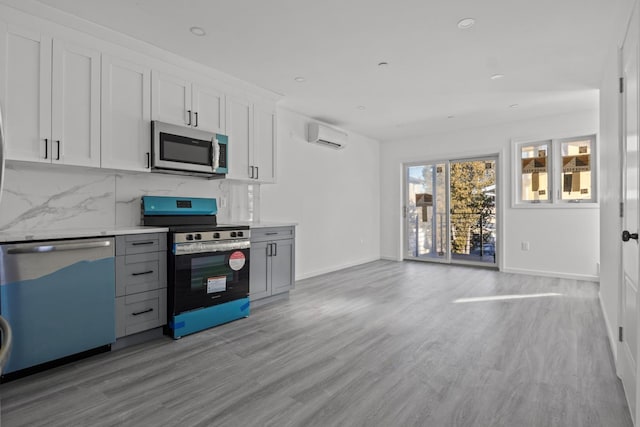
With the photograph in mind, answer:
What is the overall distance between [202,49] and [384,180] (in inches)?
187

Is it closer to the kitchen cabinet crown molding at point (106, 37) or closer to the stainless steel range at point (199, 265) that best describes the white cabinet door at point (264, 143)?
the kitchen cabinet crown molding at point (106, 37)

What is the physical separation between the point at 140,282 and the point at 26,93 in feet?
5.11

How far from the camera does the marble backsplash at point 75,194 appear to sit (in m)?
2.65

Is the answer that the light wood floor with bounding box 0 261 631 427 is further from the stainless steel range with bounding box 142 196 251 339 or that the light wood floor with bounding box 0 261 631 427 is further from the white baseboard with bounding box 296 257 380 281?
the white baseboard with bounding box 296 257 380 281

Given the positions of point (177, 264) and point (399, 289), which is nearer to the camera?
point (177, 264)

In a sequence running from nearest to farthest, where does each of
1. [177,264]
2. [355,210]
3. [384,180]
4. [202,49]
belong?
[177,264], [202,49], [355,210], [384,180]

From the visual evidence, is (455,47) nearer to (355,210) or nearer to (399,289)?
(399,289)

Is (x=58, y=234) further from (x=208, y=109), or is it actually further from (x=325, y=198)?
(x=325, y=198)

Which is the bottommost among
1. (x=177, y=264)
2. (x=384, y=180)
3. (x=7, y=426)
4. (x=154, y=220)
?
(x=7, y=426)

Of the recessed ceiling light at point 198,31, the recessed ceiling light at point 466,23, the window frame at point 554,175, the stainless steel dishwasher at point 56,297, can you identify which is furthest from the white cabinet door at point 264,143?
the window frame at point 554,175

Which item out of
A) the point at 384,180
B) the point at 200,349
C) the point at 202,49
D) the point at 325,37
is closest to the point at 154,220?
the point at 200,349

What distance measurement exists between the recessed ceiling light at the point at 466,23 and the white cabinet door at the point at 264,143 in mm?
2279

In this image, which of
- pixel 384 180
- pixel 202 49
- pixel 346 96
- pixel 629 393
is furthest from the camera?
pixel 384 180

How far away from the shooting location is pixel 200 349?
269cm
